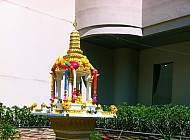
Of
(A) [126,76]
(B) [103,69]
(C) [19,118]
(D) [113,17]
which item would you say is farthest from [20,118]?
(A) [126,76]

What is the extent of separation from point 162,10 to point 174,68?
3.50 meters

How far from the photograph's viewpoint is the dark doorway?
1477cm

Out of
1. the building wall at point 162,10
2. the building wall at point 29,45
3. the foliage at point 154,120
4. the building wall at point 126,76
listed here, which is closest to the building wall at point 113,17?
the building wall at point 162,10

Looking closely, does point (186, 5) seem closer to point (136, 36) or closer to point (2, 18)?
point (136, 36)

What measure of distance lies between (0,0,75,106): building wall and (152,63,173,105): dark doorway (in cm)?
509

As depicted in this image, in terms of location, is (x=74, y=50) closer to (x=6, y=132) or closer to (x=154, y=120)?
(x=154, y=120)

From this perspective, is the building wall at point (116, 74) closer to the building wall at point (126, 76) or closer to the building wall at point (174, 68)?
the building wall at point (126, 76)

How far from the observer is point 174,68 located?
14414 millimetres

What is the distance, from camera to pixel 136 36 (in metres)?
12.7

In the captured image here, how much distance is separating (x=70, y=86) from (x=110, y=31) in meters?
7.23

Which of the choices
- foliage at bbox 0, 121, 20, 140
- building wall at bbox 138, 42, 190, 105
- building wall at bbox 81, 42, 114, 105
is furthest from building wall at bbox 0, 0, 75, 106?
building wall at bbox 138, 42, 190, 105

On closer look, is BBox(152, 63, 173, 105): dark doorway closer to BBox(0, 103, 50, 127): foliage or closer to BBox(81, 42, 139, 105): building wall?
BBox(81, 42, 139, 105): building wall

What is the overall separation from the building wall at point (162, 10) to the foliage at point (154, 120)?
3706mm

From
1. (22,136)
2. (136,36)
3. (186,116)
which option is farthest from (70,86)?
(136,36)
